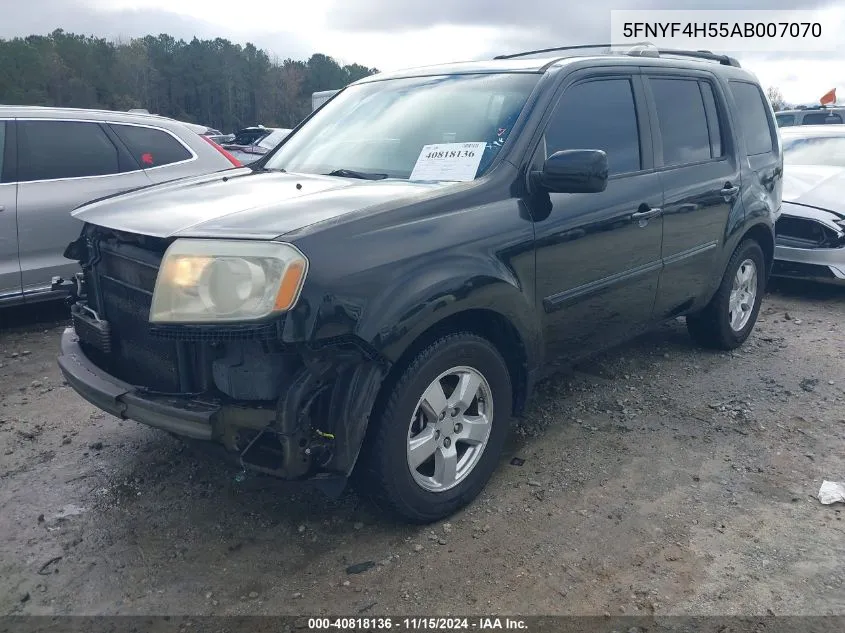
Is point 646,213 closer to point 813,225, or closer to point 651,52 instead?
point 651,52

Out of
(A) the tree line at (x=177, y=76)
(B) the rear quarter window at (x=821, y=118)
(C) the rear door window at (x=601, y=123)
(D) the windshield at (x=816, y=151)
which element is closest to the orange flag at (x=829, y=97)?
(B) the rear quarter window at (x=821, y=118)

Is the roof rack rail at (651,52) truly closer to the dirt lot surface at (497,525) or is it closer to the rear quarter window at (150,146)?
the dirt lot surface at (497,525)

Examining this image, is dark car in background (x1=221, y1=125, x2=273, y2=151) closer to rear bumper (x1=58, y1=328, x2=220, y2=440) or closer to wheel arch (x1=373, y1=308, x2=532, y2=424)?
rear bumper (x1=58, y1=328, x2=220, y2=440)

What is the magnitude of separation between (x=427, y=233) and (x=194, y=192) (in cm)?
109

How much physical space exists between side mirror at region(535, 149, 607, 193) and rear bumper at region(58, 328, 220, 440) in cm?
163

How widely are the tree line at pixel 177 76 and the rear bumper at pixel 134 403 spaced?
49107 mm

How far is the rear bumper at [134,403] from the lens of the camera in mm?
2514

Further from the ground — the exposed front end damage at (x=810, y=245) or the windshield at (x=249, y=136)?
the windshield at (x=249, y=136)

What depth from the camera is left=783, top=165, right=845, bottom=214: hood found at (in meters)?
6.81

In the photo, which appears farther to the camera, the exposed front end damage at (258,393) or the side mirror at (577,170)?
the side mirror at (577,170)

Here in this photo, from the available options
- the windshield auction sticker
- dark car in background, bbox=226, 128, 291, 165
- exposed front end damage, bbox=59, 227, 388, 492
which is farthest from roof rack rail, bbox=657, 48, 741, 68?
dark car in background, bbox=226, 128, 291, 165

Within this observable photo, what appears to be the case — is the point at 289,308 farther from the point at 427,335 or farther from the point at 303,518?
the point at 303,518

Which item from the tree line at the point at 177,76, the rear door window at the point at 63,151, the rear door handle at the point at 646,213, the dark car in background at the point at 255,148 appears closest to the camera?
the rear door handle at the point at 646,213

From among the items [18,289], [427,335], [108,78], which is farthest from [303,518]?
[108,78]
